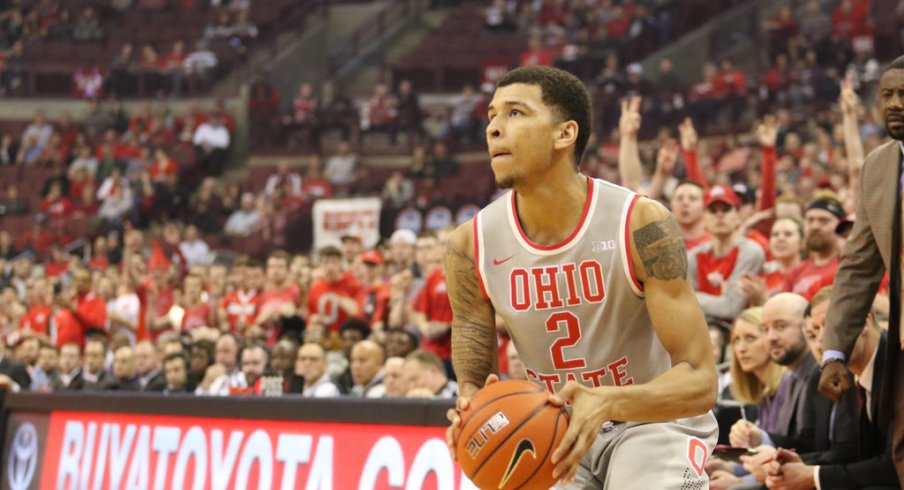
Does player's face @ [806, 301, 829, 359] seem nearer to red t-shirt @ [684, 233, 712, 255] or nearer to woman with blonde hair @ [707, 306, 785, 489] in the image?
woman with blonde hair @ [707, 306, 785, 489]

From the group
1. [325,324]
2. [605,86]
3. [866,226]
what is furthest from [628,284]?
[605,86]

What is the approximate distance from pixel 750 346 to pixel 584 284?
245cm

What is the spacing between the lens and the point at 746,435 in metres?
5.51

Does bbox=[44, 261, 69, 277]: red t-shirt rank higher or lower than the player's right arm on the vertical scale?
lower

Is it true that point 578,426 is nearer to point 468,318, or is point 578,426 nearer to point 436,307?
point 468,318

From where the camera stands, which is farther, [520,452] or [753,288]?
[753,288]

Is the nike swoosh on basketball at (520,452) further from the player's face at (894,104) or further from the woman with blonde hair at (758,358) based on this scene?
the woman with blonde hair at (758,358)

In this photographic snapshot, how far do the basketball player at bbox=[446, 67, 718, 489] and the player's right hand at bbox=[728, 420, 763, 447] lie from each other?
1.42 meters

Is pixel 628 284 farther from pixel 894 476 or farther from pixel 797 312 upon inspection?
pixel 797 312

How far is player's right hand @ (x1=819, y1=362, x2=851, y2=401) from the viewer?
4.49 m

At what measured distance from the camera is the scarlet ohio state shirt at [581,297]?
396 centimetres

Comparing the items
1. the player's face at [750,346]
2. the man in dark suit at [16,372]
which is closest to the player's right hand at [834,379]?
the player's face at [750,346]

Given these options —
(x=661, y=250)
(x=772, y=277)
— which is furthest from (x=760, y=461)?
(x=772, y=277)

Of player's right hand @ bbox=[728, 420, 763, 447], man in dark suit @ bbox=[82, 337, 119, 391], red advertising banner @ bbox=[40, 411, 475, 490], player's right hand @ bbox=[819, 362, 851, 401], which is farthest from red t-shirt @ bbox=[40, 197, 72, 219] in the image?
player's right hand @ bbox=[819, 362, 851, 401]
